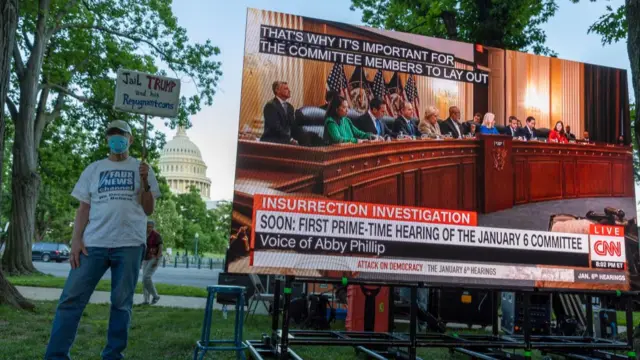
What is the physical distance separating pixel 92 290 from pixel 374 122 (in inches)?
105

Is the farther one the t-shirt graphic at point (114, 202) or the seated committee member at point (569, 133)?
the seated committee member at point (569, 133)

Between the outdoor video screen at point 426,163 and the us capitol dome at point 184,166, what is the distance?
59.2 m

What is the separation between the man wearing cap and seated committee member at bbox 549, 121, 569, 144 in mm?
3744

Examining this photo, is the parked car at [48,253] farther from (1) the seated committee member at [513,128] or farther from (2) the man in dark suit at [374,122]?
(1) the seated committee member at [513,128]

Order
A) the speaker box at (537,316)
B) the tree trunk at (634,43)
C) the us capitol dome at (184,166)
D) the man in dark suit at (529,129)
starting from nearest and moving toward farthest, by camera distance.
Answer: the tree trunk at (634,43) < the man in dark suit at (529,129) < the speaker box at (537,316) < the us capitol dome at (184,166)

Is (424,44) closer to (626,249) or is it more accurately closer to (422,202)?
(422,202)

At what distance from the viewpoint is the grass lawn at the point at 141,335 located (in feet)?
17.8

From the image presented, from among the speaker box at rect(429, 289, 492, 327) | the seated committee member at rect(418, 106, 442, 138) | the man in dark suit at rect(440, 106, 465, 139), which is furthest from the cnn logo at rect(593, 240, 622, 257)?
the speaker box at rect(429, 289, 492, 327)

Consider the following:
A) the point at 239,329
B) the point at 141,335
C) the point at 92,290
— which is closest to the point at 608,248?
the point at 239,329

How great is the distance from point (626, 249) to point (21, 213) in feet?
50.1

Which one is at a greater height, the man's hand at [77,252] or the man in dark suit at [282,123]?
the man in dark suit at [282,123]

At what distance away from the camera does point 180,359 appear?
5281 millimetres

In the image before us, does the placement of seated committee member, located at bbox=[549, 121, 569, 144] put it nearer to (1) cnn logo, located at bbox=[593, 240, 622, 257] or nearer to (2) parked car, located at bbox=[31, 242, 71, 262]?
(1) cnn logo, located at bbox=[593, 240, 622, 257]

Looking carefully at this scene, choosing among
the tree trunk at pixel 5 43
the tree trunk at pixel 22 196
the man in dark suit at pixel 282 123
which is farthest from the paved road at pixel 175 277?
the man in dark suit at pixel 282 123
